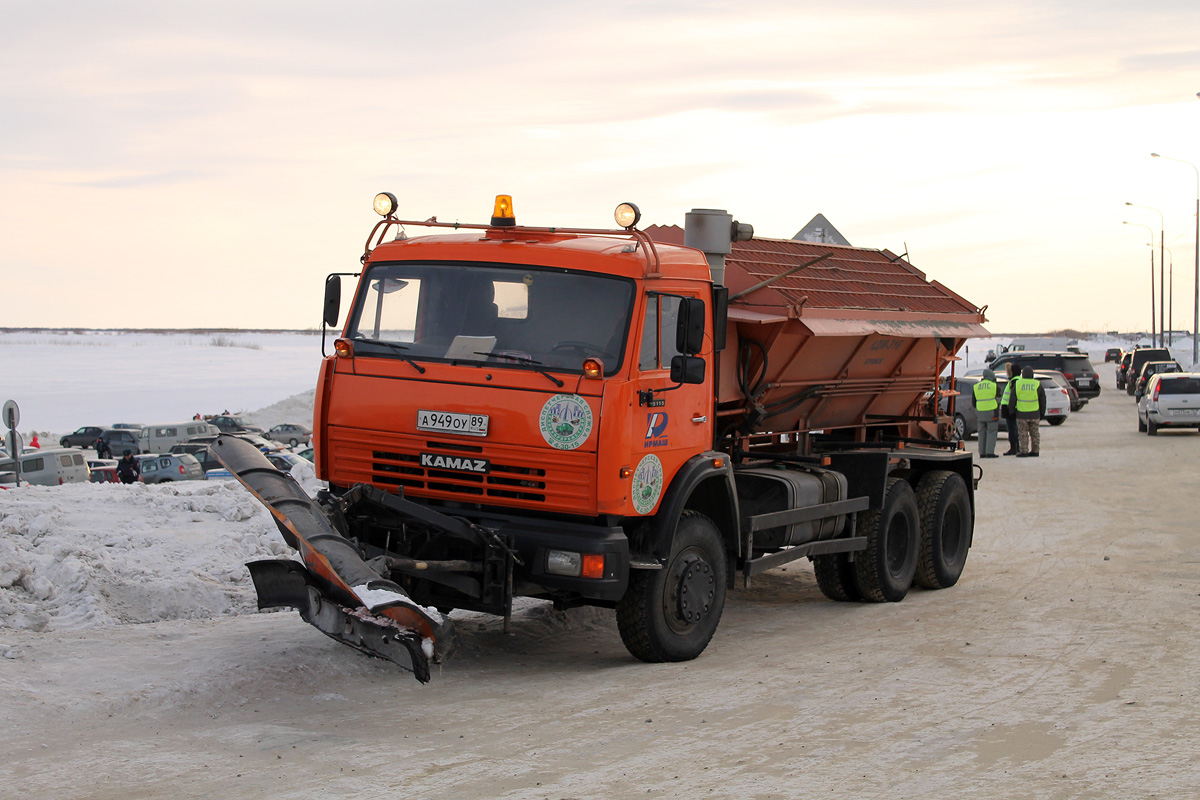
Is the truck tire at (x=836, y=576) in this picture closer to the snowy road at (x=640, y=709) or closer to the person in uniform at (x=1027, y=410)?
the snowy road at (x=640, y=709)

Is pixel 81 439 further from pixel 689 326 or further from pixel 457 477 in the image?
pixel 689 326

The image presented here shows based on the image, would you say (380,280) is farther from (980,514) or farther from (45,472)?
(45,472)

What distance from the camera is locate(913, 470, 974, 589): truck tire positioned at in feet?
37.7

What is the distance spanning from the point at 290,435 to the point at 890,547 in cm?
3640

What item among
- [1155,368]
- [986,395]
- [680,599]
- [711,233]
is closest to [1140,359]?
[1155,368]

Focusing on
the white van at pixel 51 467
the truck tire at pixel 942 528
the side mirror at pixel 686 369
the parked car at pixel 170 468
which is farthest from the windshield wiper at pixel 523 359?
the parked car at pixel 170 468

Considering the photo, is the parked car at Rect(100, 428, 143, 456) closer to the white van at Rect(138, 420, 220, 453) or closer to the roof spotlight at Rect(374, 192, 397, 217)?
the white van at Rect(138, 420, 220, 453)

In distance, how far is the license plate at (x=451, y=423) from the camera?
744cm

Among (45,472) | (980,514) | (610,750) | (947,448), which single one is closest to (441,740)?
(610,750)

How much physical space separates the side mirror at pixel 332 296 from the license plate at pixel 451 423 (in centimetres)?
109

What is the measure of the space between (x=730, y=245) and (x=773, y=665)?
3274 millimetres

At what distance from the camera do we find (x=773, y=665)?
815 cm

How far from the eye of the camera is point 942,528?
1170cm

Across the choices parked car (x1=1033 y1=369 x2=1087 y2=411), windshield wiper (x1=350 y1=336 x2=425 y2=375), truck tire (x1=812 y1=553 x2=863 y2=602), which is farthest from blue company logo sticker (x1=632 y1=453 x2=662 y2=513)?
parked car (x1=1033 y1=369 x2=1087 y2=411)
